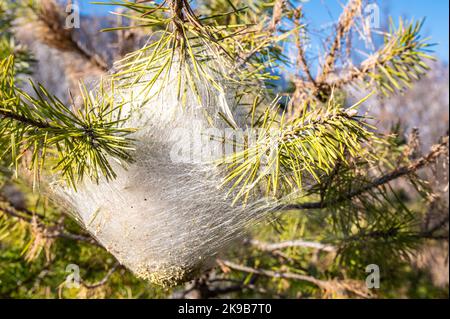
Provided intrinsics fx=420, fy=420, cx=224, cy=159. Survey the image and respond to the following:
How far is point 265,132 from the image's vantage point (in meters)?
0.73

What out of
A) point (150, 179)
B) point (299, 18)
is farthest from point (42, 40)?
point (150, 179)

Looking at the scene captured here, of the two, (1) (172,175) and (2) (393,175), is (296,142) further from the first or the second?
(2) (393,175)

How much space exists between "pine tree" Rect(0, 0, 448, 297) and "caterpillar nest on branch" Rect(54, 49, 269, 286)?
0.05ft

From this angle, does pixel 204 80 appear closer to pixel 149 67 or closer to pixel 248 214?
pixel 149 67

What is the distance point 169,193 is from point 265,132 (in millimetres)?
242

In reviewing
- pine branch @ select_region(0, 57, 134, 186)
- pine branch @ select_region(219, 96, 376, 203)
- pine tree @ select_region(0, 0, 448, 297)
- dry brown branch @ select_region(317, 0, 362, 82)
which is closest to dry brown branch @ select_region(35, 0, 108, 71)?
pine tree @ select_region(0, 0, 448, 297)

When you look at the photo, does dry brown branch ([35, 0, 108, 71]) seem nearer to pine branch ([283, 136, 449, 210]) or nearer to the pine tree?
the pine tree

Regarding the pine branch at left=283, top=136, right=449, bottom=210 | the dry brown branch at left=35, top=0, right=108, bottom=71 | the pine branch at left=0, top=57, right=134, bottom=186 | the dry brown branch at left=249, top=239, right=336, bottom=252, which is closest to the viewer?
the pine branch at left=0, top=57, right=134, bottom=186

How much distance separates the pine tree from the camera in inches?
26.8

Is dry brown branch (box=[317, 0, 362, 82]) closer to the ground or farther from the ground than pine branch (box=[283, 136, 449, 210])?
farther from the ground

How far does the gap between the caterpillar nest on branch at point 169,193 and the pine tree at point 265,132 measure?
0.6 inches

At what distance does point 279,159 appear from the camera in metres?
0.71

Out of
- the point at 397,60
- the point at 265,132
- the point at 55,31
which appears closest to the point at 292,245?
the point at 397,60
